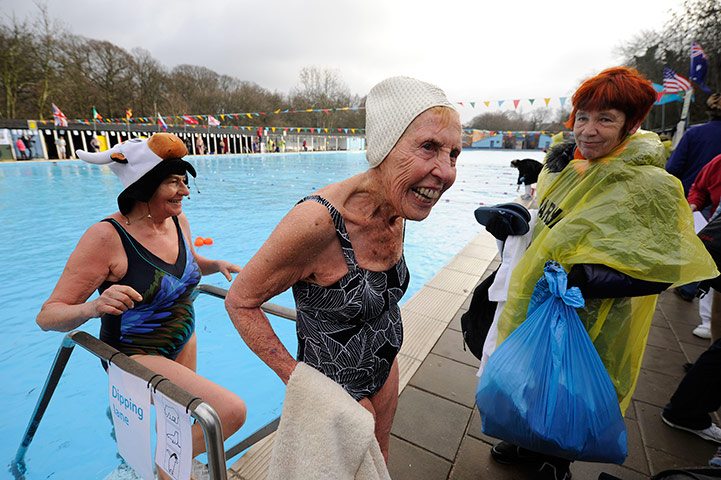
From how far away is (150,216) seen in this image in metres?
1.82

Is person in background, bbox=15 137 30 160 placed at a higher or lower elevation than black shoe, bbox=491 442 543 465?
higher

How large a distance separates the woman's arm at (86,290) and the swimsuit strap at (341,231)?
3.07ft

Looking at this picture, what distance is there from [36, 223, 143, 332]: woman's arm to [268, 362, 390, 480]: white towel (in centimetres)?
87

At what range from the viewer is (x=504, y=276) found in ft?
6.61

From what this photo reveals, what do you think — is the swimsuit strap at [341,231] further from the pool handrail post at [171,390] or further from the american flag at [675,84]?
the american flag at [675,84]

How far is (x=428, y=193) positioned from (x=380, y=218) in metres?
0.19

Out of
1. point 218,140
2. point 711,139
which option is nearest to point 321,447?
point 711,139

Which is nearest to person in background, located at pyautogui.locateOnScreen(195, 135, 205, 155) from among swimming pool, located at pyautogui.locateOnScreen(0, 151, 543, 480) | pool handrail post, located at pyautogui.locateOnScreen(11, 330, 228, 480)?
swimming pool, located at pyautogui.locateOnScreen(0, 151, 543, 480)

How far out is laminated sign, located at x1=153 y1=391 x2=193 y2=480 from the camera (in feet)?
3.81

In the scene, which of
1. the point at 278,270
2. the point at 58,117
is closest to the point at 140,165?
the point at 278,270

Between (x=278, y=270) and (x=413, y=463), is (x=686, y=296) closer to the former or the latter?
(x=413, y=463)

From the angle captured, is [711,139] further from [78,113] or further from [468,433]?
[78,113]

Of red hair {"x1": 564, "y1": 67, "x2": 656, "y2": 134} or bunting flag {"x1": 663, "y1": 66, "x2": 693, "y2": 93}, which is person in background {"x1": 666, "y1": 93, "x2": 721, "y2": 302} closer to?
red hair {"x1": 564, "y1": 67, "x2": 656, "y2": 134}

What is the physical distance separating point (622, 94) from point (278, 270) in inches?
73.0
